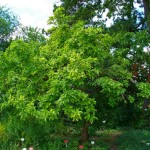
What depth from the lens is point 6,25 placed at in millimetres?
21984

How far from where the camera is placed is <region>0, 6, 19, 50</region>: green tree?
21.5 meters

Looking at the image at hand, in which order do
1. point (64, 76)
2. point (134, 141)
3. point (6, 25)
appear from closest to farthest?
point (64, 76), point (134, 141), point (6, 25)

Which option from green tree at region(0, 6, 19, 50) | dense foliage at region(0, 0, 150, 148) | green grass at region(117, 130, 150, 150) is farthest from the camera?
green tree at region(0, 6, 19, 50)

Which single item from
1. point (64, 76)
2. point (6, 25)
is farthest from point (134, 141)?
point (6, 25)

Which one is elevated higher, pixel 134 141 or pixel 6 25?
pixel 6 25

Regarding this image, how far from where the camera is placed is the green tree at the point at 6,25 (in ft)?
70.6

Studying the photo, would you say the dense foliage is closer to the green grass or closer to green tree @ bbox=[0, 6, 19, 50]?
the green grass

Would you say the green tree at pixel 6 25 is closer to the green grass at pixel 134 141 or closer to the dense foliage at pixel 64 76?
the green grass at pixel 134 141

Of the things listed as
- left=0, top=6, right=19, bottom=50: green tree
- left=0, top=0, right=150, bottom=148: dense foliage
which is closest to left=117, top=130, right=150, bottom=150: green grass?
left=0, top=0, right=150, bottom=148: dense foliage

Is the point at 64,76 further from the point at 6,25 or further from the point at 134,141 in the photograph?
the point at 6,25

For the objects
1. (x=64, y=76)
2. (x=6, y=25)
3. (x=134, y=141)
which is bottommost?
(x=134, y=141)

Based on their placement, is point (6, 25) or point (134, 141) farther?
point (6, 25)

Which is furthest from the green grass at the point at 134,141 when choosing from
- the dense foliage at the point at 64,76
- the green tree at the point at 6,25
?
the green tree at the point at 6,25

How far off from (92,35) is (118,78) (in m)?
0.94
